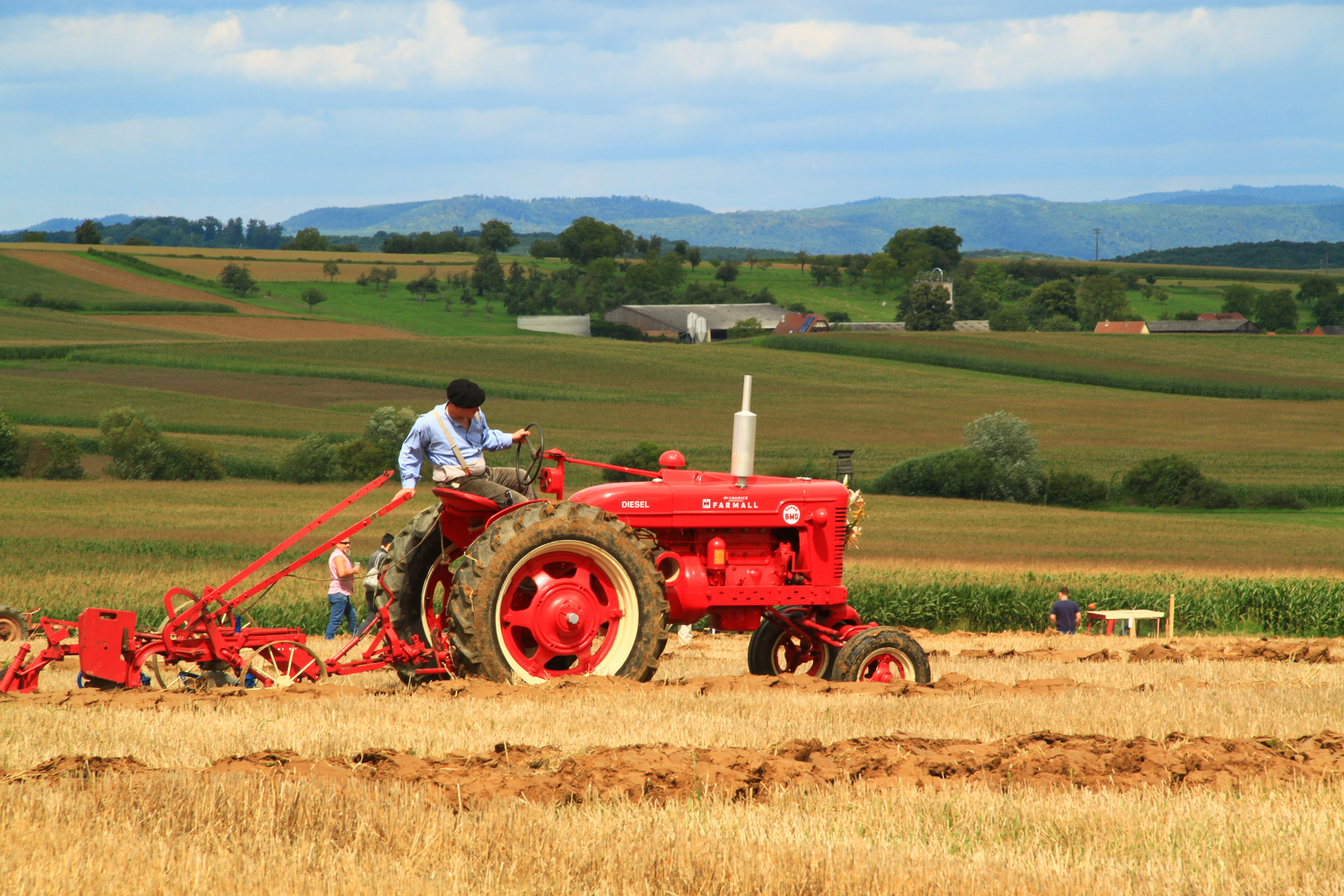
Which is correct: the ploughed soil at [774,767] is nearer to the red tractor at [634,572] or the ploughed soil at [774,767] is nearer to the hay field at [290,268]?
the red tractor at [634,572]

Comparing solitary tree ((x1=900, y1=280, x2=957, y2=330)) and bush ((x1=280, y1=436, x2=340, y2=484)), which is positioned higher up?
solitary tree ((x1=900, y1=280, x2=957, y2=330))

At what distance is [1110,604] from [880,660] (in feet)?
41.9

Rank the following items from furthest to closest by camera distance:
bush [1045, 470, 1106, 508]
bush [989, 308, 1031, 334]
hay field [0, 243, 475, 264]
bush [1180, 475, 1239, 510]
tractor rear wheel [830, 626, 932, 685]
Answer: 1. bush [989, 308, 1031, 334]
2. hay field [0, 243, 475, 264]
3. bush [1045, 470, 1106, 508]
4. bush [1180, 475, 1239, 510]
5. tractor rear wheel [830, 626, 932, 685]

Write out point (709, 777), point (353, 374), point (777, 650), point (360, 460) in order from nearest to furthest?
point (709, 777) < point (777, 650) < point (360, 460) < point (353, 374)

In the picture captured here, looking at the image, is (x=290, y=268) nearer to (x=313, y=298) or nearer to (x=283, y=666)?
(x=313, y=298)

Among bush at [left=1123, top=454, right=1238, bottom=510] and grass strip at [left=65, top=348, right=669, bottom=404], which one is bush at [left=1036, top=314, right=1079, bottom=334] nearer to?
grass strip at [left=65, top=348, right=669, bottom=404]

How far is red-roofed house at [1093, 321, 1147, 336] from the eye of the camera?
95.2 meters

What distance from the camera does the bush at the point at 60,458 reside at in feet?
124

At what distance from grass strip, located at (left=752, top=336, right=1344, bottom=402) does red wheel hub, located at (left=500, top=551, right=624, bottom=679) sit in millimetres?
61494

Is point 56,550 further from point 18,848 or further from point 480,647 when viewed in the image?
point 18,848

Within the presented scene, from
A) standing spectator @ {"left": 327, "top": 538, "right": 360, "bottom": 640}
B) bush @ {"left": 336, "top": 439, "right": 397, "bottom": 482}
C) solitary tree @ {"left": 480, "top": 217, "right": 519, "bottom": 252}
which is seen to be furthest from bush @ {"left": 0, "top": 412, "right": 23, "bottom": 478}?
solitary tree @ {"left": 480, "top": 217, "right": 519, "bottom": 252}

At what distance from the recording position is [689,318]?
310 feet

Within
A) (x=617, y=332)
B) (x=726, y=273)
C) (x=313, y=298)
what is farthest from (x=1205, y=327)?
(x=313, y=298)

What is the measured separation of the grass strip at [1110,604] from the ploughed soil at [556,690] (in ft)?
35.2
